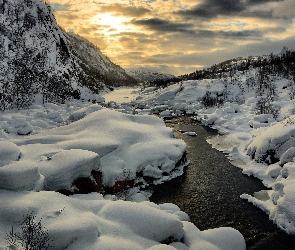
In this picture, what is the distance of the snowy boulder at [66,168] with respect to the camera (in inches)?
403

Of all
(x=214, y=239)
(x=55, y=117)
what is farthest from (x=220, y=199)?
(x=55, y=117)

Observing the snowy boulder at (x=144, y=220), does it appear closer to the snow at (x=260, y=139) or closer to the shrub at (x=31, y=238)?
the shrub at (x=31, y=238)

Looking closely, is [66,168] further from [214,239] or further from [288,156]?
[288,156]

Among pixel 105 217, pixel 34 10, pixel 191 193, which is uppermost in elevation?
pixel 34 10

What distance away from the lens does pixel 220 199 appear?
1222 centimetres

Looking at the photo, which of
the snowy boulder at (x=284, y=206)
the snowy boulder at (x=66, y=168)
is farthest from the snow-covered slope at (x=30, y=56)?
the snowy boulder at (x=284, y=206)

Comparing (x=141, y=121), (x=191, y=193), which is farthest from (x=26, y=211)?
(x=141, y=121)

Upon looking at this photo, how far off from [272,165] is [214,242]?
8136 mm

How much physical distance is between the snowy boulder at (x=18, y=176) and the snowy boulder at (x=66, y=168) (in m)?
1.01

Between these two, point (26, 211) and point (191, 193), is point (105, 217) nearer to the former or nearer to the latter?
point (26, 211)

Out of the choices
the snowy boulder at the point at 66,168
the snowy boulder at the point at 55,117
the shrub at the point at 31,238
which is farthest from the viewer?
the snowy boulder at the point at 55,117

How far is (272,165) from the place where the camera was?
1498 centimetres

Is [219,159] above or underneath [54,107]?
underneath

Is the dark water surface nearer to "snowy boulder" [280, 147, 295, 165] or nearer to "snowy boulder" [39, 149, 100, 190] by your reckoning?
"snowy boulder" [280, 147, 295, 165]
